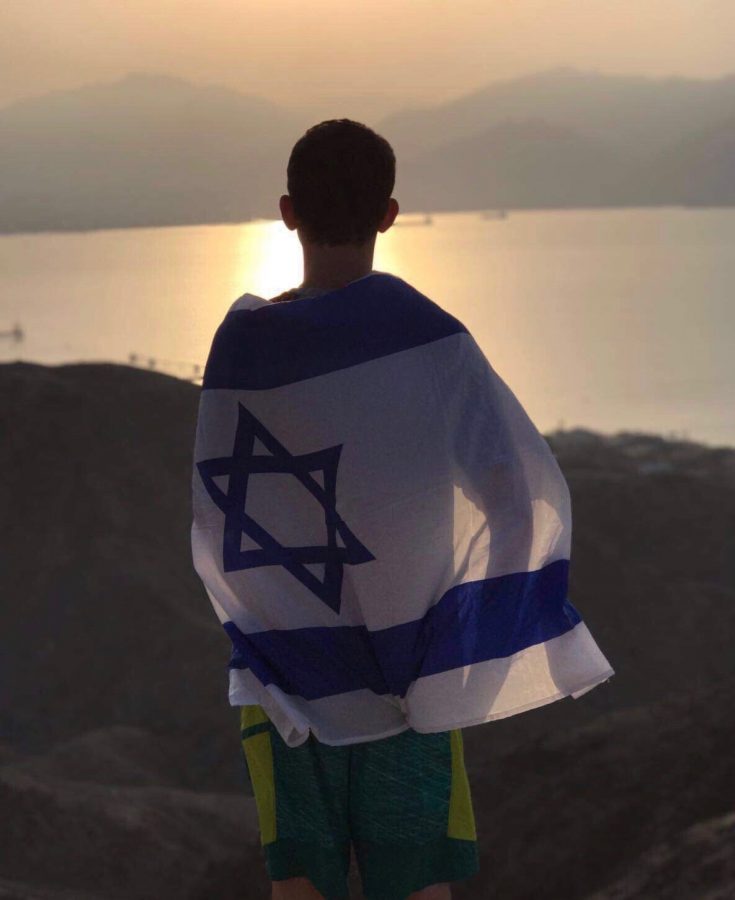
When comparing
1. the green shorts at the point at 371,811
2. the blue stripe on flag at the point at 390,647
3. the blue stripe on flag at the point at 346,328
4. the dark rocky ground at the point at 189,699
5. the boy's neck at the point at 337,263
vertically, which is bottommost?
the dark rocky ground at the point at 189,699

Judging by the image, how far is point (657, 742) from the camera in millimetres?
6914

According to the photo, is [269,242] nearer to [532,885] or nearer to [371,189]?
[371,189]

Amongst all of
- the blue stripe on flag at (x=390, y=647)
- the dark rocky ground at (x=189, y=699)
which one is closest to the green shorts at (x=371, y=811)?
the blue stripe on flag at (x=390, y=647)

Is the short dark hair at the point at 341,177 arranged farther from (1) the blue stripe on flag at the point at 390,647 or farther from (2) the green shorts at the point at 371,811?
(2) the green shorts at the point at 371,811

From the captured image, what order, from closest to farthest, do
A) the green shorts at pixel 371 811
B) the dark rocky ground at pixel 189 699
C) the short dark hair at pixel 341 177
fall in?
1. the short dark hair at pixel 341 177
2. the green shorts at pixel 371 811
3. the dark rocky ground at pixel 189 699

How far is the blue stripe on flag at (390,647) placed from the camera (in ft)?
8.39

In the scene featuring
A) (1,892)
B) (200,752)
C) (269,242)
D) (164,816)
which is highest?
(269,242)

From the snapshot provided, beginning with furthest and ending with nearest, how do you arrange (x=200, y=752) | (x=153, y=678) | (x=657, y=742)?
(x=153, y=678) < (x=200, y=752) < (x=657, y=742)

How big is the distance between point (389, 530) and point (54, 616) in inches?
496

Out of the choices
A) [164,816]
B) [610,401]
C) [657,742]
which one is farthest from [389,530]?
[610,401]

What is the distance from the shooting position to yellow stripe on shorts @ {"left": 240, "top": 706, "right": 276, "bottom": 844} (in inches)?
103

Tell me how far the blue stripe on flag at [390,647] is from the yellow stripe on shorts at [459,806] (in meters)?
0.17

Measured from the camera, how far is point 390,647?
254 cm

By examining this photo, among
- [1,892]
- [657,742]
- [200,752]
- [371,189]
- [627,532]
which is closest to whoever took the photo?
[371,189]
